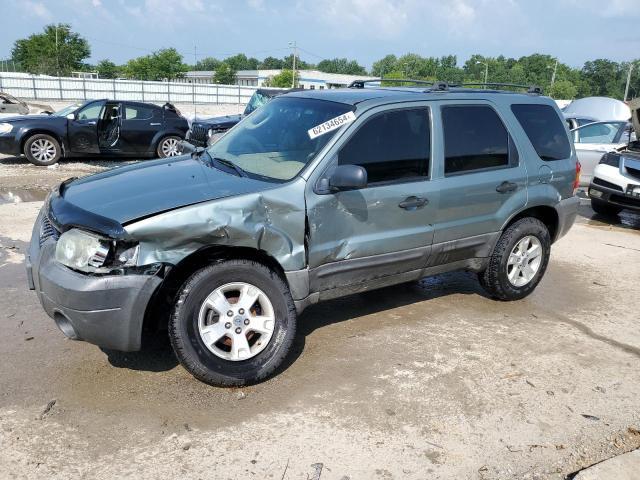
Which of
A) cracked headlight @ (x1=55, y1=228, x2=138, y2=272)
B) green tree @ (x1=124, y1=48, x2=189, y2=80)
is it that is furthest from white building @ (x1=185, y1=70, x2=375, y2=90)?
cracked headlight @ (x1=55, y1=228, x2=138, y2=272)

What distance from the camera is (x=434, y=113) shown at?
4477 millimetres

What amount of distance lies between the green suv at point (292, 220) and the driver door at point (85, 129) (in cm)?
891

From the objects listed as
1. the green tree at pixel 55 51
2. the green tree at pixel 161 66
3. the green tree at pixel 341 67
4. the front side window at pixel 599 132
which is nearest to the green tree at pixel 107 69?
the green tree at pixel 161 66

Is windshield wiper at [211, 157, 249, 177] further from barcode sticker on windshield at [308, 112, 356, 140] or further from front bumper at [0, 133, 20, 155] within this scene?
front bumper at [0, 133, 20, 155]

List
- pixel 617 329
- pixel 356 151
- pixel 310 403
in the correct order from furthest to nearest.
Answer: pixel 617 329 < pixel 356 151 < pixel 310 403

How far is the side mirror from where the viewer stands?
3721mm

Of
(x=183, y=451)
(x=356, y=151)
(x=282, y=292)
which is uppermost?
(x=356, y=151)

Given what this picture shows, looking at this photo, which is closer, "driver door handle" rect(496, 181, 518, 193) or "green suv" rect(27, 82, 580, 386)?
"green suv" rect(27, 82, 580, 386)

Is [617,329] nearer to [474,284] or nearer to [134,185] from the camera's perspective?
[474,284]

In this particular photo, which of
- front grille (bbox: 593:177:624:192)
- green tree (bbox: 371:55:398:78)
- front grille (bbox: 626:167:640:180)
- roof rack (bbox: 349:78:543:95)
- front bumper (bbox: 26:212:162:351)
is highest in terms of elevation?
green tree (bbox: 371:55:398:78)

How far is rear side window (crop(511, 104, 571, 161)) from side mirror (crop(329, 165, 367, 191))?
2.04 metres

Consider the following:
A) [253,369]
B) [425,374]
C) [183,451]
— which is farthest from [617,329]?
[183,451]

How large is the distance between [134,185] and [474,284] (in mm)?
3657

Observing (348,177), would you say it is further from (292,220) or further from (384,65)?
(384,65)
